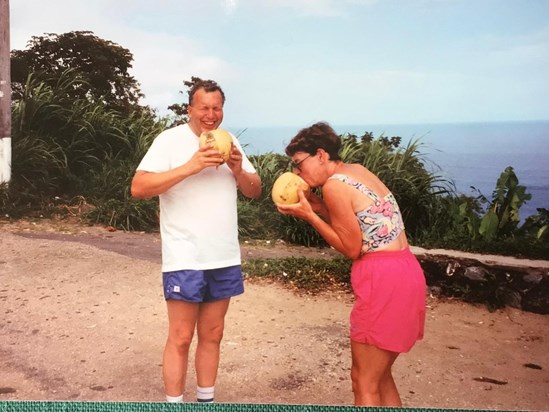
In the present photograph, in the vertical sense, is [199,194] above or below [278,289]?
above

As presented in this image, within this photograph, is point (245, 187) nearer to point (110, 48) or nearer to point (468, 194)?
point (110, 48)

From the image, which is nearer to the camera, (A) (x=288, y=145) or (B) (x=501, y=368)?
(A) (x=288, y=145)

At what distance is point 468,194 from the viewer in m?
2.39

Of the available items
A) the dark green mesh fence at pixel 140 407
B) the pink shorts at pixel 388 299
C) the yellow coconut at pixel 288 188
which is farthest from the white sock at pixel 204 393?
the yellow coconut at pixel 288 188

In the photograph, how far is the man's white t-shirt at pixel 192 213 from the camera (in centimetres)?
180

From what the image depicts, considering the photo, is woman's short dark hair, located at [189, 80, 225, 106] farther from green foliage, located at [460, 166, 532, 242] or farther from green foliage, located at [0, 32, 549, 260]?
green foliage, located at [460, 166, 532, 242]

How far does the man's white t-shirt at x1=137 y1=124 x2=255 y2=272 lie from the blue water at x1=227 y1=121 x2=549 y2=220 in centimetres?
32

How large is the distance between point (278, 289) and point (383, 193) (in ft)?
2.77

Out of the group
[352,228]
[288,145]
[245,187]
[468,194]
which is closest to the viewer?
[352,228]

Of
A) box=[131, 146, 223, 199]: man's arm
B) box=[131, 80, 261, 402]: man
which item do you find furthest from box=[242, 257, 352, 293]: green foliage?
box=[131, 146, 223, 199]: man's arm

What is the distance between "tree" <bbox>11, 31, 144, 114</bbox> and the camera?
219cm

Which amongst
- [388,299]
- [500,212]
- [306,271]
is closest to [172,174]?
[388,299]

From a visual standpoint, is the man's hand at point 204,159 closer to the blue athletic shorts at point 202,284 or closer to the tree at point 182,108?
the blue athletic shorts at point 202,284

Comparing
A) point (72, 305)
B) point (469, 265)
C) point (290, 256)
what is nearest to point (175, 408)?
point (72, 305)
